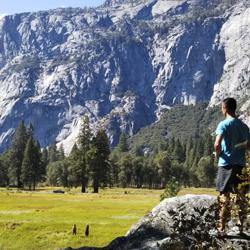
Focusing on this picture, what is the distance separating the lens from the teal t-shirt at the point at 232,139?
13.2 meters

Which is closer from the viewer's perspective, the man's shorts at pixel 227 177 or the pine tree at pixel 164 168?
the man's shorts at pixel 227 177

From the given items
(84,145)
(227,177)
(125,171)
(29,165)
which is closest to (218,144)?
(227,177)

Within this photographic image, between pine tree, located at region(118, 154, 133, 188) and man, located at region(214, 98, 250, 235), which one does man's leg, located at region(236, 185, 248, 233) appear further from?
pine tree, located at region(118, 154, 133, 188)

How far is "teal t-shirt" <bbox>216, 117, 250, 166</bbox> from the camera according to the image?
43.3 feet

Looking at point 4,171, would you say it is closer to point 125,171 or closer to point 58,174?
point 58,174

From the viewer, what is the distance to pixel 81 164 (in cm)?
11044

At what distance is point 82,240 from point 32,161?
316 ft

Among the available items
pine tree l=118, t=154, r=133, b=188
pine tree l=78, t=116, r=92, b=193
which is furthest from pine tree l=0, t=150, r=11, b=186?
pine tree l=78, t=116, r=92, b=193

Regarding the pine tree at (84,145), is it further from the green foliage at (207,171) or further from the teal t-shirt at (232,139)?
the teal t-shirt at (232,139)

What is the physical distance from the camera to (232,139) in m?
13.4

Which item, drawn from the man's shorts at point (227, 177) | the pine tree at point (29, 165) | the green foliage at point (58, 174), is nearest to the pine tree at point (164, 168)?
the green foliage at point (58, 174)

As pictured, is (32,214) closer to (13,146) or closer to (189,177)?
(13,146)

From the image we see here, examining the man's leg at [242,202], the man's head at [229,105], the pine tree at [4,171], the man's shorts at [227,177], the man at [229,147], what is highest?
the pine tree at [4,171]

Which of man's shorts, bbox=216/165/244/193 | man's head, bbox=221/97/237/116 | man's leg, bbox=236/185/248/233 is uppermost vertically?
man's head, bbox=221/97/237/116
